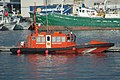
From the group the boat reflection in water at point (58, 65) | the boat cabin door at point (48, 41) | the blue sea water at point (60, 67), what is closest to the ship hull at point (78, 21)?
the blue sea water at point (60, 67)

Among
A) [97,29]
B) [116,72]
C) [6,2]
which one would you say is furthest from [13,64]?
[6,2]

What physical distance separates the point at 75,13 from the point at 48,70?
85.7 metres

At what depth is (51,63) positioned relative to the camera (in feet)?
161

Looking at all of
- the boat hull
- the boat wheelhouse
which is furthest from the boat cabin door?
the boat hull

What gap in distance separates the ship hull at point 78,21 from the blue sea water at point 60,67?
227 ft

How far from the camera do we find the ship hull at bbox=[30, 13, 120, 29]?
12638 cm

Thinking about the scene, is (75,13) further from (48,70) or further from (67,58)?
(48,70)

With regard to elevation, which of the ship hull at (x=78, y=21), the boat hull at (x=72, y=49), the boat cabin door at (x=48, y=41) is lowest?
the ship hull at (x=78, y=21)

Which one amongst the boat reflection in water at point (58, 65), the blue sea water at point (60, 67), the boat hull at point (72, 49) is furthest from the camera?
the boat hull at point (72, 49)

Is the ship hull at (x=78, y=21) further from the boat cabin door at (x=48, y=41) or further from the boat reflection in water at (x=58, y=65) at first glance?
the boat reflection in water at (x=58, y=65)

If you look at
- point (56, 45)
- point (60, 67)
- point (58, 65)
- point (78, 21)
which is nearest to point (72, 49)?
point (56, 45)

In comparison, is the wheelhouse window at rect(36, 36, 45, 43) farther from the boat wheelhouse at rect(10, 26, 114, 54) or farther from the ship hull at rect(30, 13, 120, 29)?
the ship hull at rect(30, 13, 120, 29)

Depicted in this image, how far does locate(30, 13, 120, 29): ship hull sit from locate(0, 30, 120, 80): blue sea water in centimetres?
6910

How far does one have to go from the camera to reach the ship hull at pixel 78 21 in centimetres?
12638
